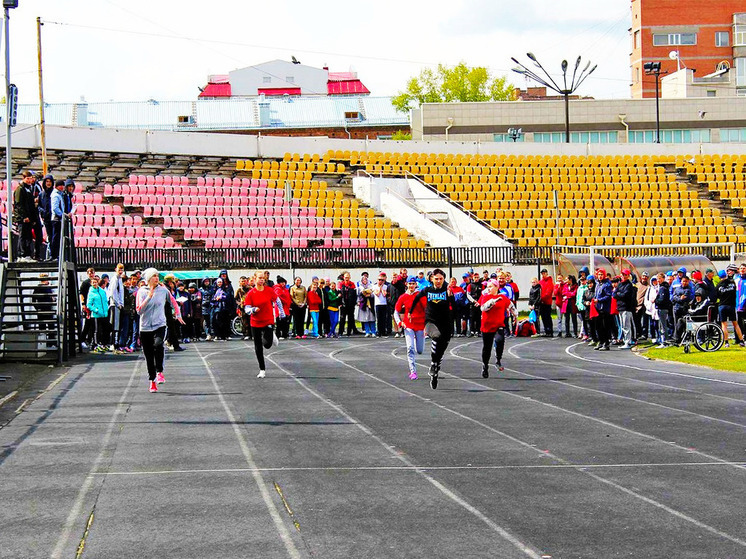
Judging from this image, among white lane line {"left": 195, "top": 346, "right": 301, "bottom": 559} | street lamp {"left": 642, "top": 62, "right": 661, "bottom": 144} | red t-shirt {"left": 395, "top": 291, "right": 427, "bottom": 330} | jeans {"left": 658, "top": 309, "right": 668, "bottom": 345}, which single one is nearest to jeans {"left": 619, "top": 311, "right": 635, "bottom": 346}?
jeans {"left": 658, "top": 309, "right": 668, "bottom": 345}

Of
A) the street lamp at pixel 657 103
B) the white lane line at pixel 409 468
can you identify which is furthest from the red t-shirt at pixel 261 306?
the street lamp at pixel 657 103

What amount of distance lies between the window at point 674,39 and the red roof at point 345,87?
26.6 meters

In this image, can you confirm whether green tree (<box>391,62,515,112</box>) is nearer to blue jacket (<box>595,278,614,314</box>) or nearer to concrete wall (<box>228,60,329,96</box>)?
concrete wall (<box>228,60,329,96</box>)

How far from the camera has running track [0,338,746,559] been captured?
23.9 ft

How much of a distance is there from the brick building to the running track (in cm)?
8846

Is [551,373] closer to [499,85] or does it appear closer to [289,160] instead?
[289,160]

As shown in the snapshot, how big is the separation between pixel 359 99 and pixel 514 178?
46739mm

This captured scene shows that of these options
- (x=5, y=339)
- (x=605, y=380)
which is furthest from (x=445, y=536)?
(x=5, y=339)

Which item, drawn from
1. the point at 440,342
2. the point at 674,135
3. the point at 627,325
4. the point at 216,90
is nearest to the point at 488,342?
the point at 440,342

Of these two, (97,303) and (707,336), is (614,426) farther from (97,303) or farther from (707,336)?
(97,303)

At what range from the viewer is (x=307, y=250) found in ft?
129

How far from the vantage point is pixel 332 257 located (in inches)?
1559

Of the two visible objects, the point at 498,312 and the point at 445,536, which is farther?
the point at 498,312

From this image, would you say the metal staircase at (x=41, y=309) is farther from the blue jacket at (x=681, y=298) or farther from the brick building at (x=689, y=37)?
the brick building at (x=689, y=37)
